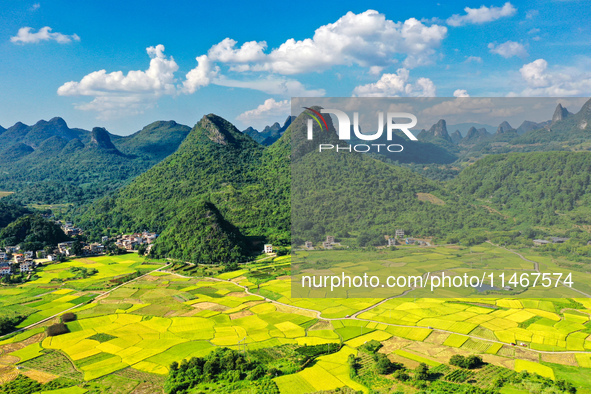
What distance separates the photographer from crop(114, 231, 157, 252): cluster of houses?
53.9 m

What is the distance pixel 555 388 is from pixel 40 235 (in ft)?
177

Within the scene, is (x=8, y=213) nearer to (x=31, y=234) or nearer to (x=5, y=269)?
(x=31, y=234)

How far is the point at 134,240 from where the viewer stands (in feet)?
180

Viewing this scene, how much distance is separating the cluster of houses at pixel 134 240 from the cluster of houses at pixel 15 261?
10.7 metres

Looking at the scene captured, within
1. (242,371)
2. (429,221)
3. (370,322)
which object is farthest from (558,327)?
(429,221)

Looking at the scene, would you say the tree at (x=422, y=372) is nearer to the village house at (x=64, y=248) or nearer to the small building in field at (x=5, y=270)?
the small building in field at (x=5, y=270)

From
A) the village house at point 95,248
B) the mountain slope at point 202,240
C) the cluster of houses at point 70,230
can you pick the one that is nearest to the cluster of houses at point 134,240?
the village house at point 95,248

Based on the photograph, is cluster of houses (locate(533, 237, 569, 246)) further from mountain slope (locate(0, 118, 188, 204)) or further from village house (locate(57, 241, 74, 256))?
mountain slope (locate(0, 118, 188, 204))

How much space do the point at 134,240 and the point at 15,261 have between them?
45.6ft

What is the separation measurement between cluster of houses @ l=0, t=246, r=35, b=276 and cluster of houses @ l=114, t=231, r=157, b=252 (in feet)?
35.1

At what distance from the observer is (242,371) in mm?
20703

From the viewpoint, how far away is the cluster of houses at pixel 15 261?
1596 inches

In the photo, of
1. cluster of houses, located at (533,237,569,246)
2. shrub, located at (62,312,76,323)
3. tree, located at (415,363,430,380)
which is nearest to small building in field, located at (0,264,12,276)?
shrub, located at (62,312,76,323)

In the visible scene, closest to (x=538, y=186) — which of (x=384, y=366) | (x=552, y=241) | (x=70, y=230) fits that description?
(x=552, y=241)
